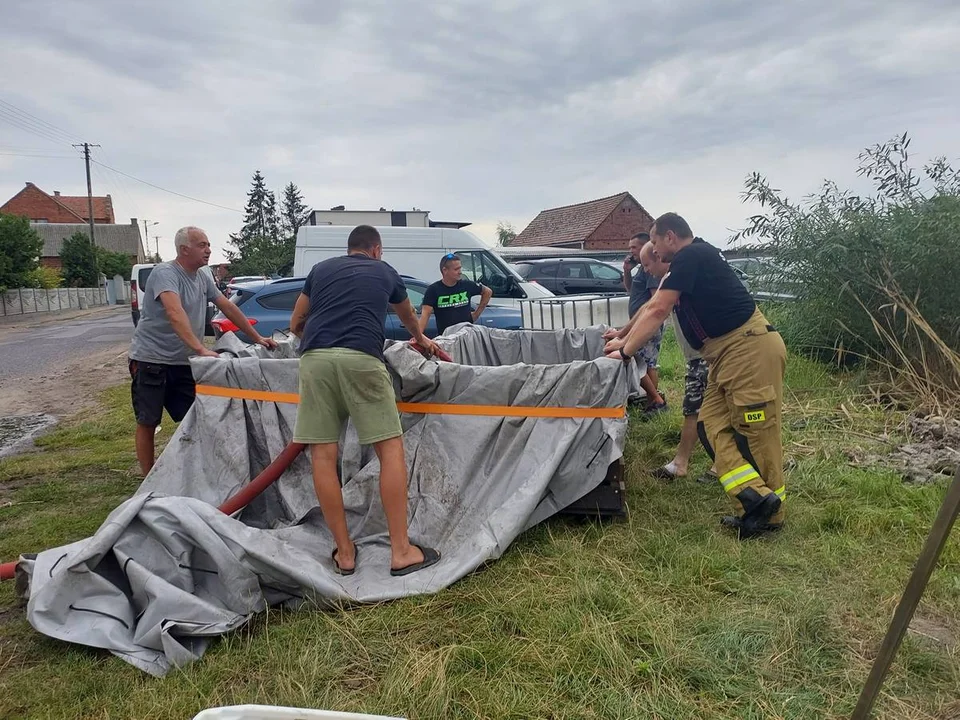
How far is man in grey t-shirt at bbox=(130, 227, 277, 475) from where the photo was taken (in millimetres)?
4215

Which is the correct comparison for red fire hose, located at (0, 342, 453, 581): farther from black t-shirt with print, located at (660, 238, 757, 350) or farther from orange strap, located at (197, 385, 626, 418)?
black t-shirt with print, located at (660, 238, 757, 350)

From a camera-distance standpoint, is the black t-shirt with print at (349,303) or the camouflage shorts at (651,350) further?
the camouflage shorts at (651,350)

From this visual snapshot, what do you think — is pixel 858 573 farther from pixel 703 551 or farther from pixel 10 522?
pixel 10 522

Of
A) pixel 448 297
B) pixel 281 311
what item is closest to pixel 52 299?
pixel 281 311

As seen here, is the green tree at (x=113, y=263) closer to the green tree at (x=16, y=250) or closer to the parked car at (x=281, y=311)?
the green tree at (x=16, y=250)

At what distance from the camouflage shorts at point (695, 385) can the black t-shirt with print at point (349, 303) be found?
226cm

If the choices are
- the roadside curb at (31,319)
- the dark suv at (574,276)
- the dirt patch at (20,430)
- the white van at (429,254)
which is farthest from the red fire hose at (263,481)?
the roadside curb at (31,319)

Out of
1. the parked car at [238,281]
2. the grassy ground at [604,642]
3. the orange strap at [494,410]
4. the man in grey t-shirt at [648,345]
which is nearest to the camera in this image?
the grassy ground at [604,642]

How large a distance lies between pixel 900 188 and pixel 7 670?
8.07 m

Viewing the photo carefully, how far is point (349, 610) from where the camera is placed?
2.90 metres

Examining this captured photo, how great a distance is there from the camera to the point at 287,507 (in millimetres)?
3736

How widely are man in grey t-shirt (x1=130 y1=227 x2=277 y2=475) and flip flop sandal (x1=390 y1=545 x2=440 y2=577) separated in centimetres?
192

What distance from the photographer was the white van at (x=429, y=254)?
10.4 metres

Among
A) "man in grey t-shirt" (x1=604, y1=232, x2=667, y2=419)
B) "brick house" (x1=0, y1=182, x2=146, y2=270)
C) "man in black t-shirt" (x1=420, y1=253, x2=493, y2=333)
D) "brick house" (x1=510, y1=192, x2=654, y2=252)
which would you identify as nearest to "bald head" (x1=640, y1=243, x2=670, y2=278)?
"man in grey t-shirt" (x1=604, y1=232, x2=667, y2=419)
